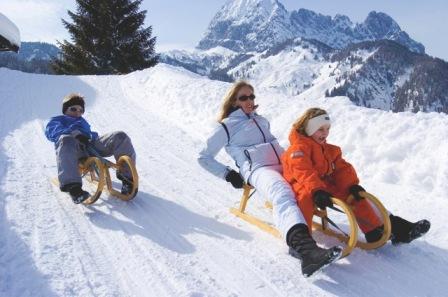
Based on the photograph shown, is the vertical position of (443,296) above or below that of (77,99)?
below

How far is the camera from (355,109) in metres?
8.11

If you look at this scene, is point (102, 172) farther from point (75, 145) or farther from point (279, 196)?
point (279, 196)

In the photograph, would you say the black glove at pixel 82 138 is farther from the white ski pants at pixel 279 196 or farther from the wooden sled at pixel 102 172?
the white ski pants at pixel 279 196

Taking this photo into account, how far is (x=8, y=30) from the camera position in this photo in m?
7.09

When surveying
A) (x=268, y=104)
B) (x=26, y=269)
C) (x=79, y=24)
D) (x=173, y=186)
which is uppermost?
(x=79, y=24)

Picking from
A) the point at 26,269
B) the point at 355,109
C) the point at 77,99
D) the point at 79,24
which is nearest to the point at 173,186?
the point at 77,99

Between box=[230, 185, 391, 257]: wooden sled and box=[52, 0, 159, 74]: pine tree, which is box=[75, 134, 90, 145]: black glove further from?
box=[52, 0, 159, 74]: pine tree

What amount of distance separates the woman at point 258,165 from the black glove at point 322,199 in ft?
0.55

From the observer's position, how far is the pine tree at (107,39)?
2906 cm

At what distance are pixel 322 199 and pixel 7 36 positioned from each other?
567 cm

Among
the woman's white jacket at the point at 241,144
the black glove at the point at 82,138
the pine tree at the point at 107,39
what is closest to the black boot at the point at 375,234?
the woman's white jacket at the point at 241,144

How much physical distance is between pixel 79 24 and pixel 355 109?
24865mm

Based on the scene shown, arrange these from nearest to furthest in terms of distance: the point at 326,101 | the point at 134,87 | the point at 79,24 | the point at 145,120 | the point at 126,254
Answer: the point at 126,254, the point at 326,101, the point at 145,120, the point at 134,87, the point at 79,24

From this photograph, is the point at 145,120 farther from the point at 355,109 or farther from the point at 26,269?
the point at 26,269
